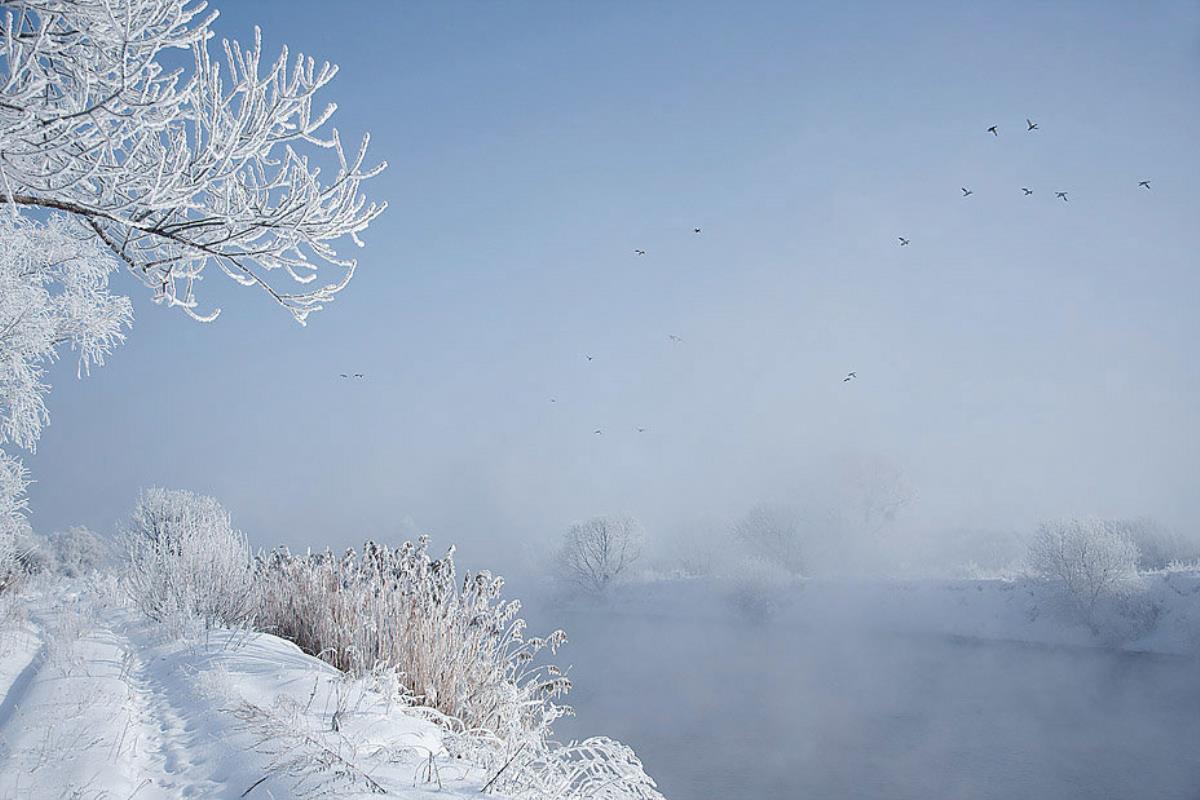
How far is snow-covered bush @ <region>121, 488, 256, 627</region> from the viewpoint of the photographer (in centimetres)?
716

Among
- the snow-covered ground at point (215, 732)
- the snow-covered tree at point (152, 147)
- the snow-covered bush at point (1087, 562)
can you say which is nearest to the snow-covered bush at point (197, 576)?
the snow-covered ground at point (215, 732)

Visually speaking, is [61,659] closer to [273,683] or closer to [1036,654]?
[273,683]

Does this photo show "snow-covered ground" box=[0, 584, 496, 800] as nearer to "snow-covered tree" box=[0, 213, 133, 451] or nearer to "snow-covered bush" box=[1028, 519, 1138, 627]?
"snow-covered tree" box=[0, 213, 133, 451]

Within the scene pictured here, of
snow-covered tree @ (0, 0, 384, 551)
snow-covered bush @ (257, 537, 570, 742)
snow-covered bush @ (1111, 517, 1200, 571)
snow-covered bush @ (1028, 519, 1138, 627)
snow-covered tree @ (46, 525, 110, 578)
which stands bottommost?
snow-covered bush @ (1111, 517, 1200, 571)

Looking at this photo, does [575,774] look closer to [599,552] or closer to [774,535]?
[774,535]

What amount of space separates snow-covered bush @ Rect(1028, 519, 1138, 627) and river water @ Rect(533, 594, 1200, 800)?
2590 millimetres

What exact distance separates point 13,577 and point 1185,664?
37.1m

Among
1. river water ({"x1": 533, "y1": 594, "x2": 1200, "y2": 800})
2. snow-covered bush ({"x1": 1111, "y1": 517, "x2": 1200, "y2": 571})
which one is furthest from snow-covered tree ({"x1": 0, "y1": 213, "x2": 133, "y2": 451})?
snow-covered bush ({"x1": 1111, "y1": 517, "x2": 1200, "y2": 571})

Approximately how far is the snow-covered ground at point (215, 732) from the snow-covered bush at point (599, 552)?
4931 cm

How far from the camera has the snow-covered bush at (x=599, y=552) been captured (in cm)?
5359

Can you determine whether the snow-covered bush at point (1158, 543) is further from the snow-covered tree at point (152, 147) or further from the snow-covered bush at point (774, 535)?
the snow-covered tree at point (152, 147)

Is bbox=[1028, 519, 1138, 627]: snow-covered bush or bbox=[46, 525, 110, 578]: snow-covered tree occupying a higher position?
bbox=[46, 525, 110, 578]: snow-covered tree

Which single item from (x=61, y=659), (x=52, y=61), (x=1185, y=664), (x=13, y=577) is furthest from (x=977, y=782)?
(x=13, y=577)

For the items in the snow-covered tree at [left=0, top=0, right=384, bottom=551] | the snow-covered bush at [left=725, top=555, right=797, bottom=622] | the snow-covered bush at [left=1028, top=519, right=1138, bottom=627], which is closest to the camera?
the snow-covered tree at [left=0, top=0, right=384, bottom=551]
